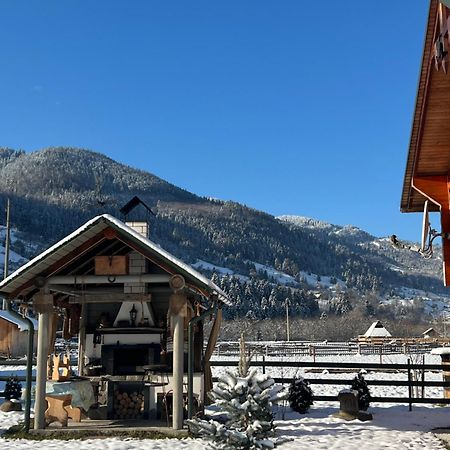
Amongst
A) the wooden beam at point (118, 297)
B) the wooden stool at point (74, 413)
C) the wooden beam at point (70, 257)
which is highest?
the wooden beam at point (70, 257)

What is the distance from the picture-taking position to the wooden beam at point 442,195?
10.8 meters

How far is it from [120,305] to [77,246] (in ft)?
11.9

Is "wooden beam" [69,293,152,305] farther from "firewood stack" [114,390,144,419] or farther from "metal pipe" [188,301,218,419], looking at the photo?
"firewood stack" [114,390,144,419]

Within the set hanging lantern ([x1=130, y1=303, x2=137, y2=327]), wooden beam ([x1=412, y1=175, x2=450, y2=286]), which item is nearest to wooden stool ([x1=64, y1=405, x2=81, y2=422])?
hanging lantern ([x1=130, y1=303, x2=137, y2=327])

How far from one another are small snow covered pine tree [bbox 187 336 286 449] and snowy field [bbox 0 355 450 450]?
266 centimetres

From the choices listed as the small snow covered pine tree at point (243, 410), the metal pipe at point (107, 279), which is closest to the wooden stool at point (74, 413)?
the metal pipe at point (107, 279)

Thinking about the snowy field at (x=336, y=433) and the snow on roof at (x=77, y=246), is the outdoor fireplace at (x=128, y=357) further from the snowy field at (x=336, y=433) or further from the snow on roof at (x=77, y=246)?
the snow on roof at (x=77, y=246)

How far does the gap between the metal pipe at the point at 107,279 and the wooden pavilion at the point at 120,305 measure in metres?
0.02

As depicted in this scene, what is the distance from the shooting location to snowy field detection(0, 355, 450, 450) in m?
11.5

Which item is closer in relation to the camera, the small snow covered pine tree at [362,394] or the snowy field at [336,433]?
the snowy field at [336,433]

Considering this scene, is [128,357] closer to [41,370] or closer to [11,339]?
[41,370]

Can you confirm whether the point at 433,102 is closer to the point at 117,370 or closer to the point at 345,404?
the point at 345,404

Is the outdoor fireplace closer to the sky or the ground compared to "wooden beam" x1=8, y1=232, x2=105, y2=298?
closer to the ground

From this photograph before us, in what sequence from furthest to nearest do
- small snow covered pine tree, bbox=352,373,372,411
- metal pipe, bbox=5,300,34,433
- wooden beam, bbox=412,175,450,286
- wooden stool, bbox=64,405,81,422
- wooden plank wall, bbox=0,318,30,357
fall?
wooden plank wall, bbox=0,318,30,357
small snow covered pine tree, bbox=352,373,372,411
wooden stool, bbox=64,405,81,422
metal pipe, bbox=5,300,34,433
wooden beam, bbox=412,175,450,286
